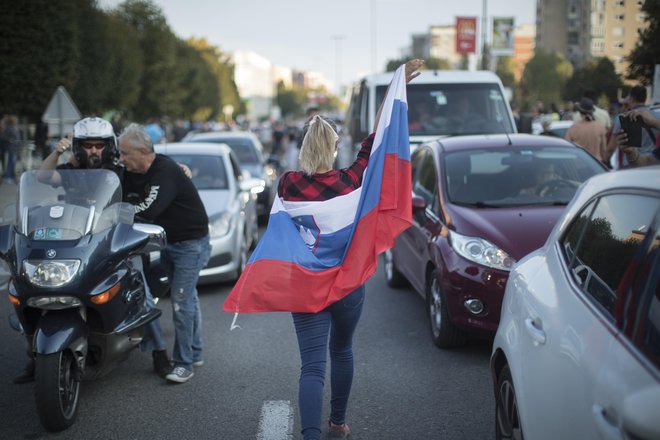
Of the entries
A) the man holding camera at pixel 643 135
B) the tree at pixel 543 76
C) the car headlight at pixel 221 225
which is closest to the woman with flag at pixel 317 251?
the man holding camera at pixel 643 135

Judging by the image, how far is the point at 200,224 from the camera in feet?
19.0

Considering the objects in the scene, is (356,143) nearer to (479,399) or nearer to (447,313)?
(447,313)

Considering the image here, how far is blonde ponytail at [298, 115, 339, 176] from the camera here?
13.2 feet

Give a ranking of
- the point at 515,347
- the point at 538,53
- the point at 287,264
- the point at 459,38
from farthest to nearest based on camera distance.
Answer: the point at 538,53, the point at 459,38, the point at 287,264, the point at 515,347

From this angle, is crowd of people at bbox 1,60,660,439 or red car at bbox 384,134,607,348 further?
red car at bbox 384,134,607,348

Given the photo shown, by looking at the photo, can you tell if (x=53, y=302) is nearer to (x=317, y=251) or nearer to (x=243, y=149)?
(x=317, y=251)

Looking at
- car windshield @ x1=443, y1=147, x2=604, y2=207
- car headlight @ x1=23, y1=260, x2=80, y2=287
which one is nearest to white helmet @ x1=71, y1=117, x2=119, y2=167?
car headlight @ x1=23, y1=260, x2=80, y2=287

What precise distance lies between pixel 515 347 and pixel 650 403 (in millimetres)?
1463

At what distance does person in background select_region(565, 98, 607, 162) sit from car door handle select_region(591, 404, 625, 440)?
8.46 m

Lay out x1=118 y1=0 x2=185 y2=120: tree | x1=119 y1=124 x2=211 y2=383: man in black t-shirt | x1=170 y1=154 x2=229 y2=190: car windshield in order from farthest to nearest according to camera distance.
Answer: x1=118 y1=0 x2=185 y2=120: tree → x1=170 y1=154 x2=229 y2=190: car windshield → x1=119 y1=124 x2=211 y2=383: man in black t-shirt

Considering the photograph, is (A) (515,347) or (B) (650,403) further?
(A) (515,347)

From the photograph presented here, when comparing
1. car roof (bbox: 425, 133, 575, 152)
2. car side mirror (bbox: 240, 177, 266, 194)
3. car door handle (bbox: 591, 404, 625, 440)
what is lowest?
car side mirror (bbox: 240, 177, 266, 194)

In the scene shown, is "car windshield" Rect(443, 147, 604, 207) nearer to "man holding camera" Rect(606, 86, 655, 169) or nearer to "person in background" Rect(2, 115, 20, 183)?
"man holding camera" Rect(606, 86, 655, 169)

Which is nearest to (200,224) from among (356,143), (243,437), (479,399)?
(243,437)
